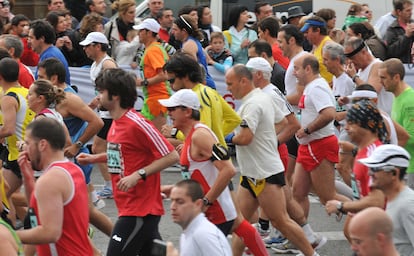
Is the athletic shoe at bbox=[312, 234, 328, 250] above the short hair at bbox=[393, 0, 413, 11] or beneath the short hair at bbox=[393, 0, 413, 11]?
beneath

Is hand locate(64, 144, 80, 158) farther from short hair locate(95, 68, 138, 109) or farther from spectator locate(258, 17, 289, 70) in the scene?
spectator locate(258, 17, 289, 70)

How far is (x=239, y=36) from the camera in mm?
16016

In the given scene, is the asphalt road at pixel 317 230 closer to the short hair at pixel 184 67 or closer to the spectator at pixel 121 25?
the short hair at pixel 184 67

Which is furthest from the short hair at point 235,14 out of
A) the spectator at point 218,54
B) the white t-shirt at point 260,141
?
the white t-shirt at point 260,141

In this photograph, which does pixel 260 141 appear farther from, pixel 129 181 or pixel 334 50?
pixel 334 50

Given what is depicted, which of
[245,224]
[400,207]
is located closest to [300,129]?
[245,224]

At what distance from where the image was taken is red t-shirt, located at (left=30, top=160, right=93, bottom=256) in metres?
6.58

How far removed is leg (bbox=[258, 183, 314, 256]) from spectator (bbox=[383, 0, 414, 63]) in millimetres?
6525

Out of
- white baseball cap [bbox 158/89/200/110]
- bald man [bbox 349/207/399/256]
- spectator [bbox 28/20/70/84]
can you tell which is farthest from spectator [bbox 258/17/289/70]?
bald man [bbox 349/207/399/256]

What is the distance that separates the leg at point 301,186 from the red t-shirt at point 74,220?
12.6 ft

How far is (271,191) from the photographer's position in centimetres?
918

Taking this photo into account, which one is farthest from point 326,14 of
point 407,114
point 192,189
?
point 192,189

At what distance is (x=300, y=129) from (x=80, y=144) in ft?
6.70

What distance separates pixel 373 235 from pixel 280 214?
3975 mm
